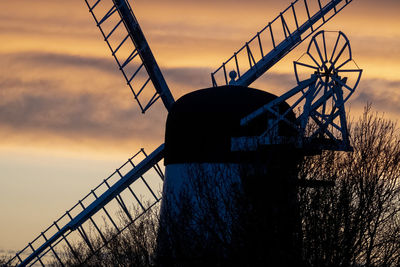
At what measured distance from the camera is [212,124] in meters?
26.0

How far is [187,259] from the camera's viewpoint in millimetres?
24359

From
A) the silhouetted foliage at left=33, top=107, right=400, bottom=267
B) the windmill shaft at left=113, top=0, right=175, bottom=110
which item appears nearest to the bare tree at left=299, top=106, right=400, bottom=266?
the silhouetted foliage at left=33, top=107, right=400, bottom=267

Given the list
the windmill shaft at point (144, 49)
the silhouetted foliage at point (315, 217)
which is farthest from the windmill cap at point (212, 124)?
the windmill shaft at point (144, 49)

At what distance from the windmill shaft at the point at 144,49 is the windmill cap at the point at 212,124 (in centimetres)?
355

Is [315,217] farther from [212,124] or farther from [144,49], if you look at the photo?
[144,49]

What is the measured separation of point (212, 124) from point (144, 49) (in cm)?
612

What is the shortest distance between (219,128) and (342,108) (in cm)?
383

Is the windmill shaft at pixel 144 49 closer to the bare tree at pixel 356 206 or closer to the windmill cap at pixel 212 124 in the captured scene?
the windmill cap at pixel 212 124

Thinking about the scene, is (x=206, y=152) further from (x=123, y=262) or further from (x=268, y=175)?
(x=123, y=262)

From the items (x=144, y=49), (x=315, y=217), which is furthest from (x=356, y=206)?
(x=144, y=49)

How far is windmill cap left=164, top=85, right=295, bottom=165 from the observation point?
2556 cm

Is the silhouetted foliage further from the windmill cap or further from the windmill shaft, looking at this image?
the windmill shaft

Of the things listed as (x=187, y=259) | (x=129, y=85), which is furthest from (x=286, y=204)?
(x=129, y=85)

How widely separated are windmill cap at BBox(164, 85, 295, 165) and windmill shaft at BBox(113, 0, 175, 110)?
140 inches
